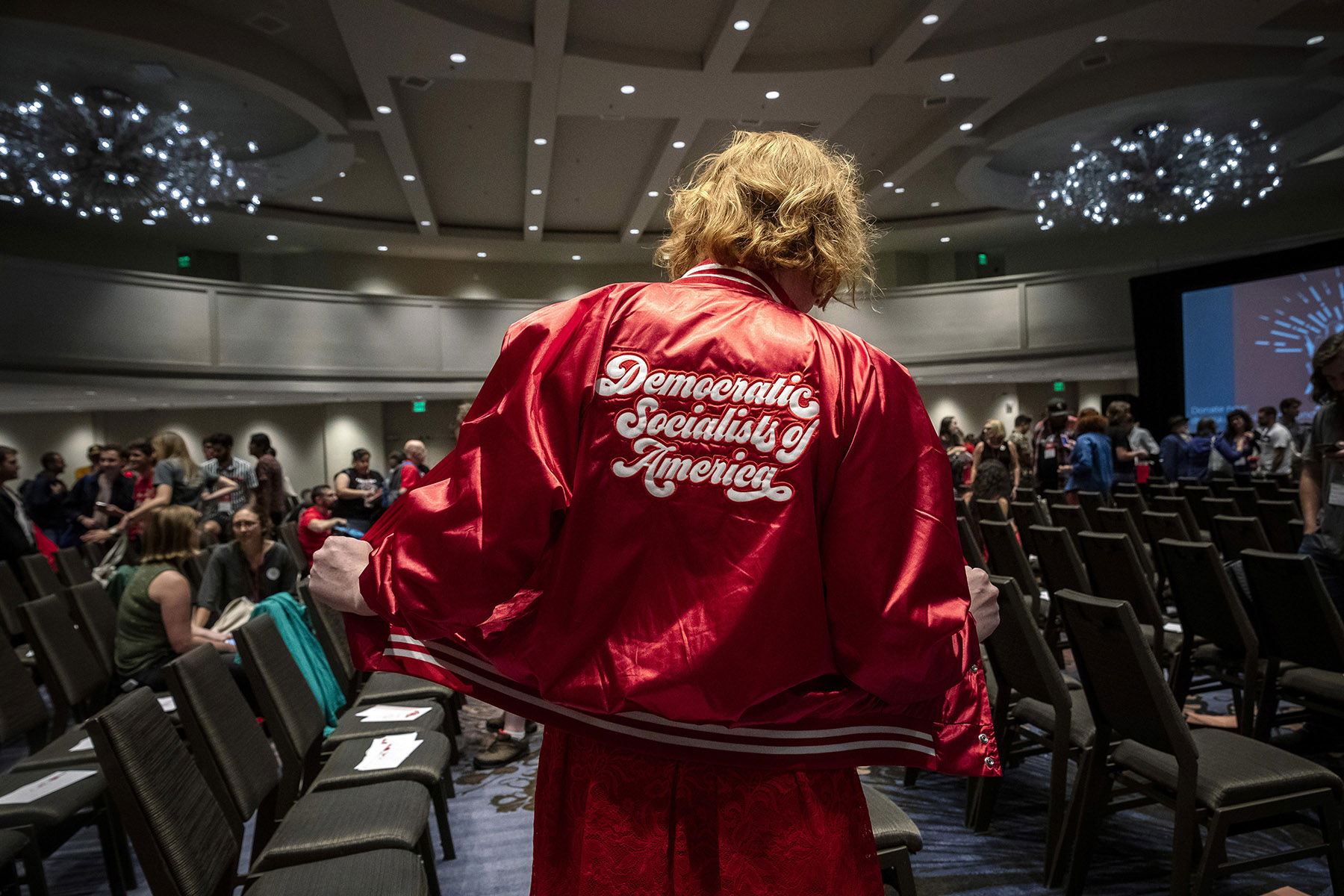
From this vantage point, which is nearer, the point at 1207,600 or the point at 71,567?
the point at 1207,600

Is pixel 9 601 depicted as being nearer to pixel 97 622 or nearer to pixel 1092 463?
pixel 97 622

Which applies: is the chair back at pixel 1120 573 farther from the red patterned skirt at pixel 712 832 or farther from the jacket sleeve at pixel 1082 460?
the jacket sleeve at pixel 1082 460

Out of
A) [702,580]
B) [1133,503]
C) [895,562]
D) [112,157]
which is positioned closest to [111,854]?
[702,580]

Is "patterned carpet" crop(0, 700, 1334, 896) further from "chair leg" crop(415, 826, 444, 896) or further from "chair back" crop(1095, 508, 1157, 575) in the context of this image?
"chair back" crop(1095, 508, 1157, 575)

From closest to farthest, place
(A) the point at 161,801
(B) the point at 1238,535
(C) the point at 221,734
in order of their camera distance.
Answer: (A) the point at 161,801, (C) the point at 221,734, (B) the point at 1238,535

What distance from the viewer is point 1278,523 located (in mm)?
4691

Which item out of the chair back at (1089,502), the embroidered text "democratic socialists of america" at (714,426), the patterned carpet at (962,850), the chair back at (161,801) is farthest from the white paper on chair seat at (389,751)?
the chair back at (1089,502)

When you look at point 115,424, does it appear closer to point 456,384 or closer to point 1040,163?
point 456,384

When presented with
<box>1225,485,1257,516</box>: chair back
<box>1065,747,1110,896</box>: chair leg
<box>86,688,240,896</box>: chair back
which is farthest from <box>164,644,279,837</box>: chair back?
<box>1225,485,1257,516</box>: chair back

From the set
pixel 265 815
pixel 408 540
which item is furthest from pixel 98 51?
pixel 408 540

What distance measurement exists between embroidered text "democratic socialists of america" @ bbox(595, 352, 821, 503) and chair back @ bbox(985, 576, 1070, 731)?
5.43 feet

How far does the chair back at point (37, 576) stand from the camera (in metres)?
5.00

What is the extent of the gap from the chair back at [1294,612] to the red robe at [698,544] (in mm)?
2466

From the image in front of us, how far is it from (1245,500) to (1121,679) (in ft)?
14.9
